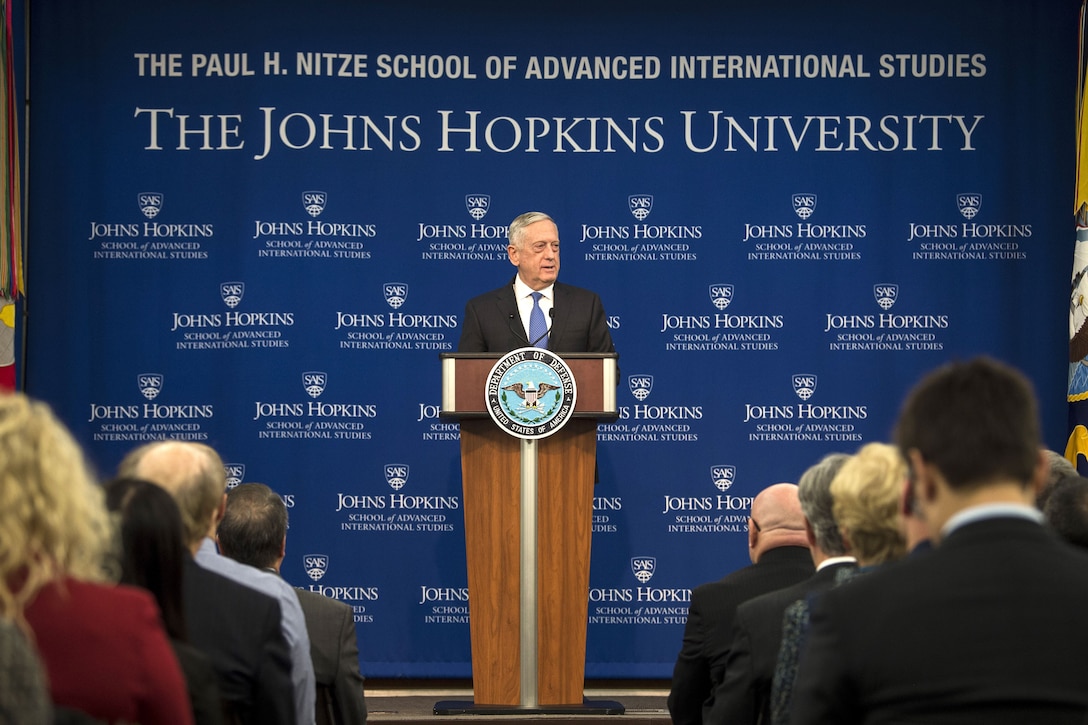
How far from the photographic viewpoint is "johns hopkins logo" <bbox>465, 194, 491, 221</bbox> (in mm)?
7012

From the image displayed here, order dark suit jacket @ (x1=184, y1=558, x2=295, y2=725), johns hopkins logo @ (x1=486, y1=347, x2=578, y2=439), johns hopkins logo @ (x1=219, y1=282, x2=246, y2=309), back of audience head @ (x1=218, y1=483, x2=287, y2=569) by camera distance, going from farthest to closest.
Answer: johns hopkins logo @ (x1=219, y1=282, x2=246, y2=309) → johns hopkins logo @ (x1=486, y1=347, x2=578, y2=439) → back of audience head @ (x1=218, y1=483, x2=287, y2=569) → dark suit jacket @ (x1=184, y1=558, x2=295, y2=725)

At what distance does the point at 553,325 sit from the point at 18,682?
4.31m

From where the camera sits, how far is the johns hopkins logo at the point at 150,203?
274 inches

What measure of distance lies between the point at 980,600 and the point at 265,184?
586 centimetres

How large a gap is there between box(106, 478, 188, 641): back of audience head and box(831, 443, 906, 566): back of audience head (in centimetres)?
114

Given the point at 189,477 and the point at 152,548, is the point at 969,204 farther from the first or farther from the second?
the point at 152,548

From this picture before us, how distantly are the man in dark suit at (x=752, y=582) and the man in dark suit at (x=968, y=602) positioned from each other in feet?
5.46

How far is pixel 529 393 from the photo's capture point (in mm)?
4871

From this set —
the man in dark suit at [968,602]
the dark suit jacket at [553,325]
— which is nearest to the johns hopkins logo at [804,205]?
the dark suit jacket at [553,325]

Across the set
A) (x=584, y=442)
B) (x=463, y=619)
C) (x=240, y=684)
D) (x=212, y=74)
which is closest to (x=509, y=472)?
(x=584, y=442)

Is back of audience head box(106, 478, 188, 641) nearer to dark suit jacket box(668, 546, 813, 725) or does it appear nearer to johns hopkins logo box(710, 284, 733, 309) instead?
dark suit jacket box(668, 546, 813, 725)

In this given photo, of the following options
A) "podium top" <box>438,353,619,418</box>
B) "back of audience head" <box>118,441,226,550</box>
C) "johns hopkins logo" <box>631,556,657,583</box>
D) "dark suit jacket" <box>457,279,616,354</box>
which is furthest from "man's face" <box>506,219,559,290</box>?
"back of audience head" <box>118,441,226,550</box>

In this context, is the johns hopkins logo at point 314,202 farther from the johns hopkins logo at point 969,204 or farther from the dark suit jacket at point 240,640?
the dark suit jacket at point 240,640

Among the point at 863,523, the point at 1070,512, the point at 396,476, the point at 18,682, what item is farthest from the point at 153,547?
the point at 396,476
